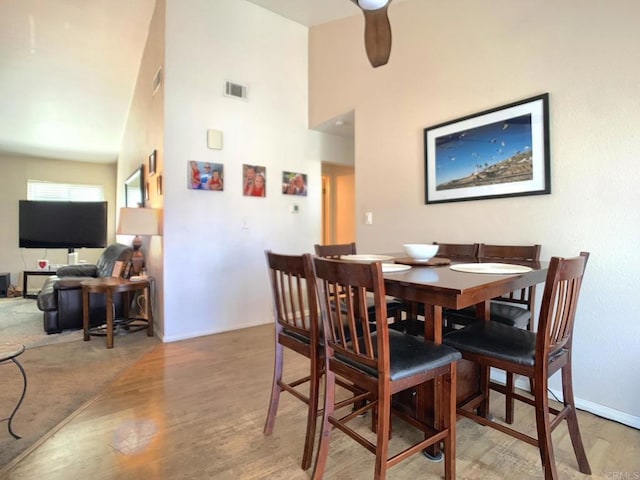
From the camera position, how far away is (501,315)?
2.01 m

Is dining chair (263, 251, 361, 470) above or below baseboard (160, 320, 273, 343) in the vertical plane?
above

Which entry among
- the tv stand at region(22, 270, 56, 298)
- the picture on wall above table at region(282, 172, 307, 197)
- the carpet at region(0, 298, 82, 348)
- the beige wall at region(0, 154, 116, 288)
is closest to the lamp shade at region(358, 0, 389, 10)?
the picture on wall above table at region(282, 172, 307, 197)

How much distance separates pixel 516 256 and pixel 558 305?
0.84 metres

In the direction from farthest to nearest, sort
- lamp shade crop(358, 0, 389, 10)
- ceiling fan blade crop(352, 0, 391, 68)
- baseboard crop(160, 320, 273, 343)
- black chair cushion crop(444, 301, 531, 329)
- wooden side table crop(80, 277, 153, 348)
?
1. baseboard crop(160, 320, 273, 343)
2. wooden side table crop(80, 277, 153, 348)
3. black chair cushion crop(444, 301, 531, 329)
4. ceiling fan blade crop(352, 0, 391, 68)
5. lamp shade crop(358, 0, 389, 10)

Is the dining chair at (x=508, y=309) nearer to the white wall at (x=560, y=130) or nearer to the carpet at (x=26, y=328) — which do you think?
the white wall at (x=560, y=130)

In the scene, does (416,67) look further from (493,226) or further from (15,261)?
(15,261)

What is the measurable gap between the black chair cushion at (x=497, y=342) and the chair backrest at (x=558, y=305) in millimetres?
71

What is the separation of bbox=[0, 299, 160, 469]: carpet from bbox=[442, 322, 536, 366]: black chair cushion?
2.17 metres

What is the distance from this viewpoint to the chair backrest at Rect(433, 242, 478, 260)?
236 centimetres

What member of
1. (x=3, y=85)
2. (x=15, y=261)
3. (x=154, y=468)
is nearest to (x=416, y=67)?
(x=154, y=468)

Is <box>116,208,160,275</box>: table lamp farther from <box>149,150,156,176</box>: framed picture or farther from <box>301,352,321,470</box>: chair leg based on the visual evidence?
<box>301,352,321,470</box>: chair leg

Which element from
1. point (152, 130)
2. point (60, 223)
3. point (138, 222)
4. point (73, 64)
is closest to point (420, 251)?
point (138, 222)

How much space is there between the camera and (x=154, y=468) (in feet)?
5.04

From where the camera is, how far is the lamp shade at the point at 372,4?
66.5 inches
